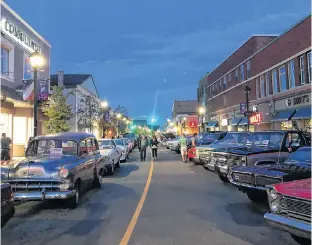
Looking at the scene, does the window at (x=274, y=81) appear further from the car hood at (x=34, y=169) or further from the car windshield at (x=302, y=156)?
the car hood at (x=34, y=169)

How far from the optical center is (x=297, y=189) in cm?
528

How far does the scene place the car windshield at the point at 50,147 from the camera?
10227 mm

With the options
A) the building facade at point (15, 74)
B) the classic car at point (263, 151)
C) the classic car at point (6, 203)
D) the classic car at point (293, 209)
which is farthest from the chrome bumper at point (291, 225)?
the building facade at point (15, 74)

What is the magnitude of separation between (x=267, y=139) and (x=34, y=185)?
25.4ft

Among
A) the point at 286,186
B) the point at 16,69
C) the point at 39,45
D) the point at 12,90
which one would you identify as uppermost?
the point at 39,45

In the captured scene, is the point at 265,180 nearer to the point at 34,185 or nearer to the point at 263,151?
the point at 263,151

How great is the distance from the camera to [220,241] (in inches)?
237

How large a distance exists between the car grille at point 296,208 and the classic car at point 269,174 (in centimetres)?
210

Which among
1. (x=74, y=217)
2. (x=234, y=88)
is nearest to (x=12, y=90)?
(x=74, y=217)

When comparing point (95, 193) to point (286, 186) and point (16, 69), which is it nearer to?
point (286, 186)

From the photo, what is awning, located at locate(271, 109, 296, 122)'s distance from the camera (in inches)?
1120

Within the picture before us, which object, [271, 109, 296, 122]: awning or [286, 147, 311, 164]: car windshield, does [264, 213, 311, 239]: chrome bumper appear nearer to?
[286, 147, 311, 164]: car windshield

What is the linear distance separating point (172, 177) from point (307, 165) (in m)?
7.40

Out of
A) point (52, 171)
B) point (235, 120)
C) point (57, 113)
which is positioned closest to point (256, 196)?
point (52, 171)
